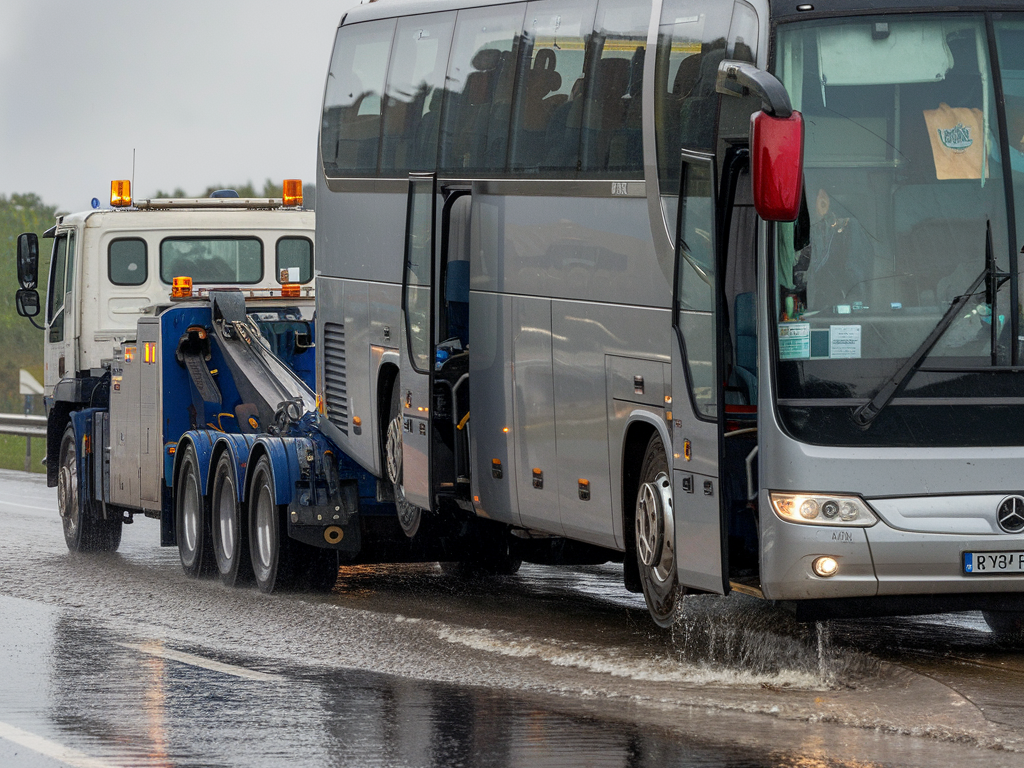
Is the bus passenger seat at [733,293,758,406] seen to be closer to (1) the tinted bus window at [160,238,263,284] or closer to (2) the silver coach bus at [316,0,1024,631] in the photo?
(2) the silver coach bus at [316,0,1024,631]

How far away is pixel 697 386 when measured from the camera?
31.7 ft

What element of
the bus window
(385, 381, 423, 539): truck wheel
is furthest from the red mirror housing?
(385, 381, 423, 539): truck wheel

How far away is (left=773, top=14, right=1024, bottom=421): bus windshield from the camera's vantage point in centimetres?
918

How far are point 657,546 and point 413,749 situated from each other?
2678mm

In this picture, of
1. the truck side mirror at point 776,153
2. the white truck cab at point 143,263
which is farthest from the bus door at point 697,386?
the white truck cab at point 143,263

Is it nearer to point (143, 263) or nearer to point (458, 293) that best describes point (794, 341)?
point (458, 293)

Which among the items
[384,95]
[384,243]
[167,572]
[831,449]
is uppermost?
[384,95]

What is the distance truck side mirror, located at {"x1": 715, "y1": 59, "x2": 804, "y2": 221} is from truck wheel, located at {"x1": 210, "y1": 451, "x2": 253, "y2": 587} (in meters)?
7.30

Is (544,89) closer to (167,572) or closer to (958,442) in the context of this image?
(958,442)

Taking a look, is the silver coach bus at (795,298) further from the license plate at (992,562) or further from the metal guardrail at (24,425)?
the metal guardrail at (24,425)

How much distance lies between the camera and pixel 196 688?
977 cm

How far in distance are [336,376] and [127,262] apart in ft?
14.9

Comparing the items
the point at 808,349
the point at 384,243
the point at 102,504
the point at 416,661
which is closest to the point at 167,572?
the point at 102,504

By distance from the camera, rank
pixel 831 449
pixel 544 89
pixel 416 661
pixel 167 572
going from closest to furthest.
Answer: pixel 831 449, pixel 416 661, pixel 544 89, pixel 167 572
